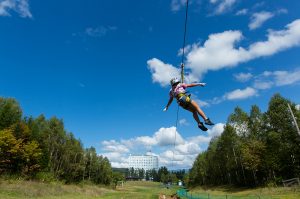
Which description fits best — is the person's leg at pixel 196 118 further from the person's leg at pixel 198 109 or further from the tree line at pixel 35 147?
the tree line at pixel 35 147

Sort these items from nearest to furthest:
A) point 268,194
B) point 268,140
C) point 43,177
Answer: point 268,194 < point 268,140 < point 43,177

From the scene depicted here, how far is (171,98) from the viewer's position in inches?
520

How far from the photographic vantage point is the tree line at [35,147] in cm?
5609

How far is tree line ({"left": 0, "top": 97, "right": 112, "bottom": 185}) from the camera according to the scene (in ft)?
184

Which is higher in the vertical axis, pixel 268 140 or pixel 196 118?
pixel 268 140

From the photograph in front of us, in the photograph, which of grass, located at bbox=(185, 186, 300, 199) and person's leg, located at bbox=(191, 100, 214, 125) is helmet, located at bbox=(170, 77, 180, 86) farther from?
grass, located at bbox=(185, 186, 300, 199)

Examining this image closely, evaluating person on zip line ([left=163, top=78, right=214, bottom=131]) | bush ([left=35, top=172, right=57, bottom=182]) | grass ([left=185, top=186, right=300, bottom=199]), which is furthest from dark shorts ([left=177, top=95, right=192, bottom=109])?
bush ([left=35, top=172, right=57, bottom=182])

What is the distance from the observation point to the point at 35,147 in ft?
202

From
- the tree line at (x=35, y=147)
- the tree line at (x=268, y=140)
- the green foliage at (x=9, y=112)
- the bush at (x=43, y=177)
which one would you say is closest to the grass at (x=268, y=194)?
the tree line at (x=268, y=140)

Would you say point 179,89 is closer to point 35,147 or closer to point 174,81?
point 174,81

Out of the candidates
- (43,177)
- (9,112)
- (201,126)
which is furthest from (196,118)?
(43,177)

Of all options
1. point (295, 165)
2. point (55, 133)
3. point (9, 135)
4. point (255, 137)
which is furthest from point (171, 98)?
point (55, 133)

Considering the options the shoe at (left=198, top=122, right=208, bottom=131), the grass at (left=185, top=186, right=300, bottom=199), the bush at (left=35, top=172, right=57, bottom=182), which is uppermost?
the bush at (left=35, top=172, right=57, bottom=182)

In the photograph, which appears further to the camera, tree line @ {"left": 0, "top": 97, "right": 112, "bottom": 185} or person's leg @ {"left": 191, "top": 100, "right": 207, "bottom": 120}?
tree line @ {"left": 0, "top": 97, "right": 112, "bottom": 185}
